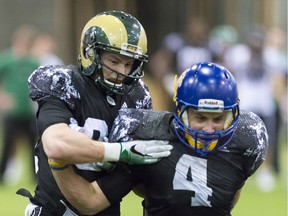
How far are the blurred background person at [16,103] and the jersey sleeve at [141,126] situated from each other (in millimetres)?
6981

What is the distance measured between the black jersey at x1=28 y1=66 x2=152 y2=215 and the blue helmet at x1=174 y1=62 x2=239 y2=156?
1.51 ft

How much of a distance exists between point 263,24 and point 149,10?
6.70 feet

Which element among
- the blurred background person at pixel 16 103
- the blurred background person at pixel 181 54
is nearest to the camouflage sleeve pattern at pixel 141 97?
the blurred background person at pixel 16 103

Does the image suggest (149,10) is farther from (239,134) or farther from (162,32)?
(239,134)

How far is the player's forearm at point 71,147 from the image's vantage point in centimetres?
440

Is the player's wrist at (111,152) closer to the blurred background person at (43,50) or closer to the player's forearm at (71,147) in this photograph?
the player's forearm at (71,147)

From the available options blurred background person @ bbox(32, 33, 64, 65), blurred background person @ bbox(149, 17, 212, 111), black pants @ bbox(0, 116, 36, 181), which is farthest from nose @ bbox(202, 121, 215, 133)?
blurred background person @ bbox(149, 17, 212, 111)

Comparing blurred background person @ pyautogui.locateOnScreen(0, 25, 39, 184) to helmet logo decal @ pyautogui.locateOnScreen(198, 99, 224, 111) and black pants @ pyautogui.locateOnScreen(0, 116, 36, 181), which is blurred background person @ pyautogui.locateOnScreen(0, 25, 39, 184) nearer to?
black pants @ pyautogui.locateOnScreen(0, 116, 36, 181)

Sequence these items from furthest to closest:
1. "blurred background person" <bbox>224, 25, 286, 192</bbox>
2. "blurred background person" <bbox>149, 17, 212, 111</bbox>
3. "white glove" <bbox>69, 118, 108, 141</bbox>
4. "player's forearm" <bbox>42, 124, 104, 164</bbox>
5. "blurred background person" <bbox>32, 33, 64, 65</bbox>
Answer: "blurred background person" <bbox>149, 17, 212, 111</bbox>, "blurred background person" <bbox>32, 33, 64, 65</bbox>, "blurred background person" <bbox>224, 25, 286, 192</bbox>, "white glove" <bbox>69, 118, 108, 141</bbox>, "player's forearm" <bbox>42, 124, 104, 164</bbox>

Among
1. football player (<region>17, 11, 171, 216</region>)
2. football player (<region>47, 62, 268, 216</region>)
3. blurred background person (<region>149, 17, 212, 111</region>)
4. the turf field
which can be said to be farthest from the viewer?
blurred background person (<region>149, 17, 212, 111</region>)

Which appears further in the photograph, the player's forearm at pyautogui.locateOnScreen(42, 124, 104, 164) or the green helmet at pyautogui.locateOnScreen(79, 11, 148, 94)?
the green helmet at pyautogui.locateOnScreen(79, 11, 148, 94)

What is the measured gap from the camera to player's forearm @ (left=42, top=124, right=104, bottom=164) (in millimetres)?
4402

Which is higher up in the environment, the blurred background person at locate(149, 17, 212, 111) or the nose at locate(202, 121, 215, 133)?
the nose at locate(202, 121, 215, 133)

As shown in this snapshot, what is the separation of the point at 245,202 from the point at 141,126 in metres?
5.54
